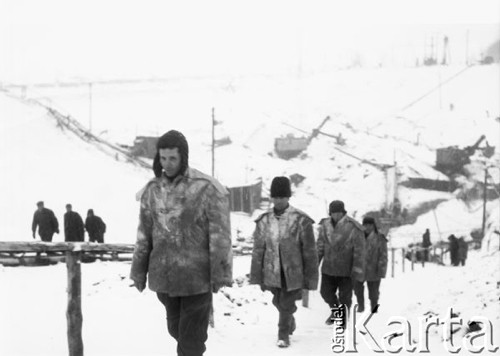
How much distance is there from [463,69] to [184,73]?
143 feet

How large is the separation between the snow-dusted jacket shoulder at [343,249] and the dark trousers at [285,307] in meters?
1.71

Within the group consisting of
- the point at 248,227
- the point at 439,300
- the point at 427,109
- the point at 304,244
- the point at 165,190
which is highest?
the point at 427,109

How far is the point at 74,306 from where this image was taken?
5312 mm

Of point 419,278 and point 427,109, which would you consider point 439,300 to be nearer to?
point 419,278

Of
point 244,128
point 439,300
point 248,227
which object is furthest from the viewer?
point 244,128

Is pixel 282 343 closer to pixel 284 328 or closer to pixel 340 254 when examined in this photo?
pixel 284 328

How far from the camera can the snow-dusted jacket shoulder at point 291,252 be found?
6648mm

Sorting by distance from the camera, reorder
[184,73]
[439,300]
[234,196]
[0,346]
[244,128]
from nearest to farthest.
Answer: [0,346] < [439,300] < [234,196] < [244,128] < [184,73]

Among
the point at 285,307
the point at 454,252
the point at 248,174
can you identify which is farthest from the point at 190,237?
Result: the point at 248,174

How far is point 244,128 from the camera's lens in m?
63.7

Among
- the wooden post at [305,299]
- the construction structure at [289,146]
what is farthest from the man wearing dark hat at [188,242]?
the construction structure at [289,146]

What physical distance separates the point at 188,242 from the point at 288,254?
2.43 metres

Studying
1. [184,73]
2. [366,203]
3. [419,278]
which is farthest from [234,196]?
[184,73]

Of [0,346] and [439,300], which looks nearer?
[0,346]
